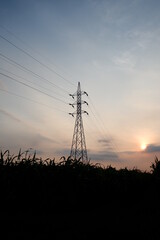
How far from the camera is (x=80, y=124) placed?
28516mm

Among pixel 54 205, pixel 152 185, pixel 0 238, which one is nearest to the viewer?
pixel 0 238

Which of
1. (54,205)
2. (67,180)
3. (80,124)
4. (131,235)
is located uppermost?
(80,124)

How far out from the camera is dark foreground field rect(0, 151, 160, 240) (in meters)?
4.72

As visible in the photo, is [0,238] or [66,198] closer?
[0,238]

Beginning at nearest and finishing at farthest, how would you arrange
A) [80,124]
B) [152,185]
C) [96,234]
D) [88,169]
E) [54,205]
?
1. [96,234]
2. [54,205]
3. [88,169]
4. [152,185]
5. [80,124]

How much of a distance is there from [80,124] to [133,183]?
15.8 metres

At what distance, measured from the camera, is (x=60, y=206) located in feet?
23.0

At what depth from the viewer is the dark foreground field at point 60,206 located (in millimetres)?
4723

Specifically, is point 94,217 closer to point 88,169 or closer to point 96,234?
point 96,234

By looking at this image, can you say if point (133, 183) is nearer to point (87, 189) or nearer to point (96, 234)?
point (87, 189)

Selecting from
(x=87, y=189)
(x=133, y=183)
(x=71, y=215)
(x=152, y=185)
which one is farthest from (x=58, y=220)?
(x=152, y=185)

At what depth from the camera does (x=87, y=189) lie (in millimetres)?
8609

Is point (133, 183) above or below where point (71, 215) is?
above

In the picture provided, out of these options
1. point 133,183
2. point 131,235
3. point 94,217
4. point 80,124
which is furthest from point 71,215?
point 80,124
